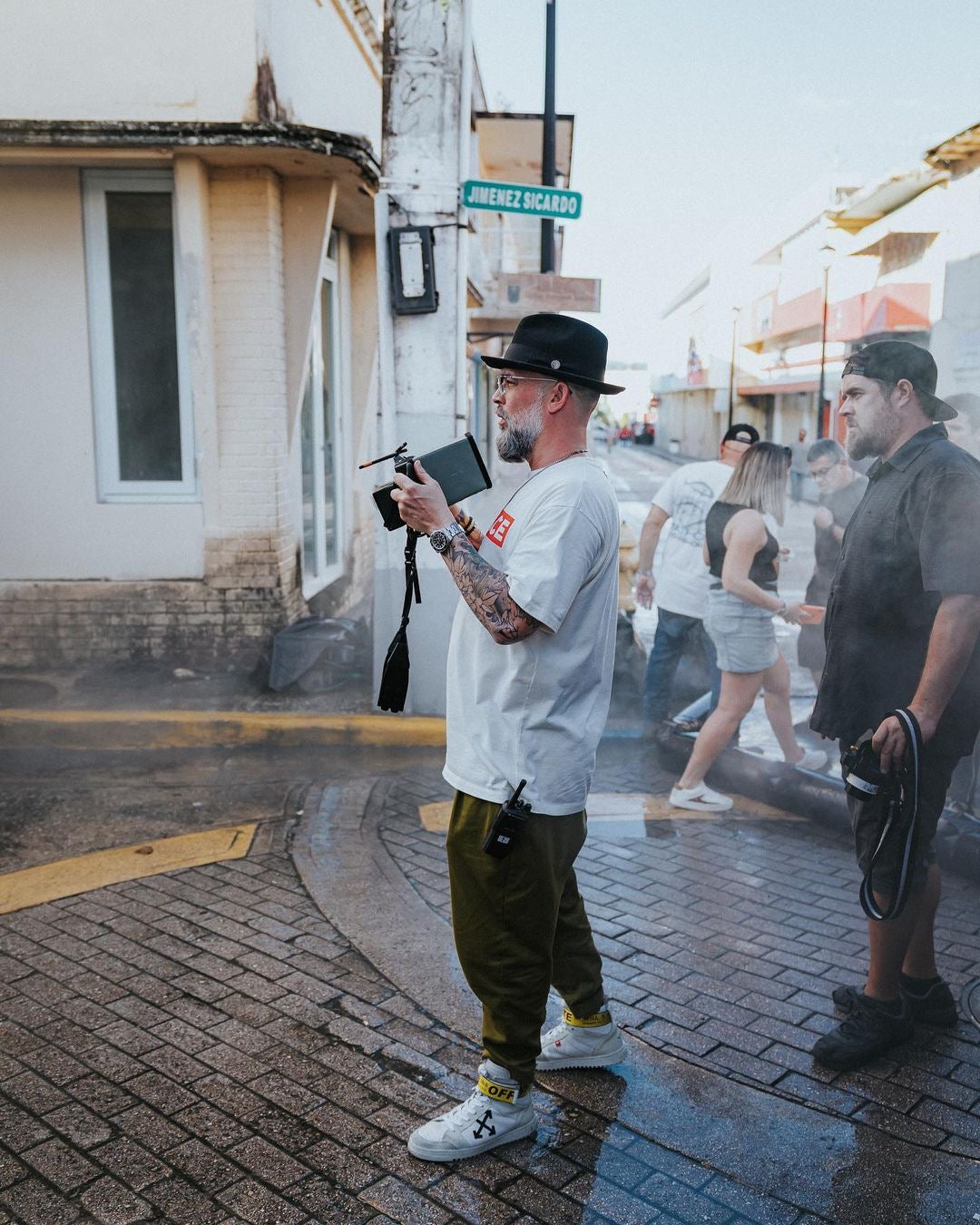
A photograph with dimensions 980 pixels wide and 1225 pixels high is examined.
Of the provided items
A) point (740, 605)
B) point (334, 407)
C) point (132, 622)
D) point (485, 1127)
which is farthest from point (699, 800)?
point (334, 407)

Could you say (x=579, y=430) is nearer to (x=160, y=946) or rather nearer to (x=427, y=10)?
(x=160, y=946)

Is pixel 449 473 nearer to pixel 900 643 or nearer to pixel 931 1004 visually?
pixel 900 643

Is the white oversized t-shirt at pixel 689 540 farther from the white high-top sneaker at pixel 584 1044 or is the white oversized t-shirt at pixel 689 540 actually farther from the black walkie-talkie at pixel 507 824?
the black walkie-talkie at pixel 507 824

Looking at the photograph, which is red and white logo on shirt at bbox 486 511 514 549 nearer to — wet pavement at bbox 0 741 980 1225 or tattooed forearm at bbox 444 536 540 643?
tattooed forearm at bbox 444 536 540 643

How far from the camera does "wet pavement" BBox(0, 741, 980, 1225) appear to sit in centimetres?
267

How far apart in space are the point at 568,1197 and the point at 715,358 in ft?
176

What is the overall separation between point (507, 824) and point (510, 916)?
0.24 m

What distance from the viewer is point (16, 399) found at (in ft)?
24.9

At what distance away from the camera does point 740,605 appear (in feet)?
17.6

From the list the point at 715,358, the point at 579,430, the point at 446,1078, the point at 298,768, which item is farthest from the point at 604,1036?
the point at 715,358

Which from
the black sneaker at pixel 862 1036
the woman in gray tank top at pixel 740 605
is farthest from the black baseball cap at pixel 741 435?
the black sneaker at pixel 862 1036

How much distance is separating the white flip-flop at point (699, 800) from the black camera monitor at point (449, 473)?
2986mm

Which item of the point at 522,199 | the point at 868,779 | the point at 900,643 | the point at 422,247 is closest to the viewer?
the point at 868,779

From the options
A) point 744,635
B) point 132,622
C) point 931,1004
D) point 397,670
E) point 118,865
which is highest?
point 397,670
